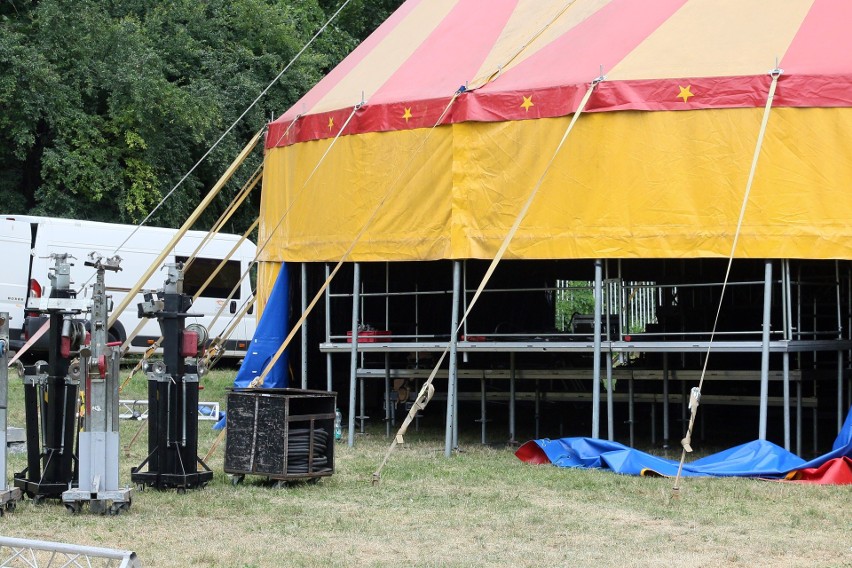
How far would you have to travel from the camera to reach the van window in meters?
24.2

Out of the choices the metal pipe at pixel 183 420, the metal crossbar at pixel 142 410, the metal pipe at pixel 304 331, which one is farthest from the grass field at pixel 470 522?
the metal crossbar at pixel 142 410

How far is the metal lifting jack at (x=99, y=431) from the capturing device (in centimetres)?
855

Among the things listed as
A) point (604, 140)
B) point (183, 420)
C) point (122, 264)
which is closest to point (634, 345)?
point (604, 140)

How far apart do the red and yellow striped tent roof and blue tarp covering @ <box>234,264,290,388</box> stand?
854 mm

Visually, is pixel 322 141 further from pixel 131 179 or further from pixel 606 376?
pixel 131 179

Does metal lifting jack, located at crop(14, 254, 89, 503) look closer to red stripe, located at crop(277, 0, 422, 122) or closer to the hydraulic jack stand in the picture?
the hydraulic jack stand

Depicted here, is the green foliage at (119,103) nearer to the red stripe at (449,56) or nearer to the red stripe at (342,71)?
the red stripe at (342,71)

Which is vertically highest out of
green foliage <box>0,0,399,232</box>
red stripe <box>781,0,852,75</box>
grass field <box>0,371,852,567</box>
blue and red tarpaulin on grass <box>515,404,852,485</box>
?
green foliage <box>0,0,399,232</box>

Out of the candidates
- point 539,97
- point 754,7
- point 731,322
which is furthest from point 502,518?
point 731,322

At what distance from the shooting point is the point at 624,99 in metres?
11.9

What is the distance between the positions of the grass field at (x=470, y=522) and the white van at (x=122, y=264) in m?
9.80

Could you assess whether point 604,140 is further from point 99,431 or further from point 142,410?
point 142,410

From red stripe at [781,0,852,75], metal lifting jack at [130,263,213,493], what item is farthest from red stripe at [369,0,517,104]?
metal lifting jack at [130,263,213,493]

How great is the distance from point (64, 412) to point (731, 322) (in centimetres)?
1056
